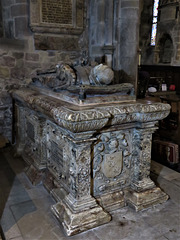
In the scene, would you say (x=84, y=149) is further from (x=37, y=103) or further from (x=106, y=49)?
(x=106, y=49)

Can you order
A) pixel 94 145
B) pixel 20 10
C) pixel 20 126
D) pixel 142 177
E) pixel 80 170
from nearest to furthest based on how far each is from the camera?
pixel 80 170, pixel 94 145, pixel 142 177, pixel 20 126, pixel 20 10

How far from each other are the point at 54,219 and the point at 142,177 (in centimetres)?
88

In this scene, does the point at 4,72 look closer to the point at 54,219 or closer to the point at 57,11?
the point at 57,11

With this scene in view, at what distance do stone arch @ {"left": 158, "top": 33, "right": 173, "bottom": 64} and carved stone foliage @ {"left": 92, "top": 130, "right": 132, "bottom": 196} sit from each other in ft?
33.4

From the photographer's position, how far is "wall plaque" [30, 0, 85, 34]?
3.49 m

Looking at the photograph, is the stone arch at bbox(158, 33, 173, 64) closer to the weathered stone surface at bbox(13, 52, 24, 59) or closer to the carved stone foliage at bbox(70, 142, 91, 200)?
the weathered stone surface at bbox(13, 52, 24, 59)

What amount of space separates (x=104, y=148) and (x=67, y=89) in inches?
25.3

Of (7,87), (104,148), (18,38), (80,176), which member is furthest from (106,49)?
(80,176)

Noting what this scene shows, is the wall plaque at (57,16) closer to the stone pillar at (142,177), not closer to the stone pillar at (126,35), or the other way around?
the stone pillar at (126,35)

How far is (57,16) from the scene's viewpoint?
12.0 feet

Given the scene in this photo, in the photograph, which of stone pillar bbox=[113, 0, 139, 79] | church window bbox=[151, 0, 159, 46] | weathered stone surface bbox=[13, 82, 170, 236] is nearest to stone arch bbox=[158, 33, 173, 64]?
church window bbox=[151, 0, 159, 46]

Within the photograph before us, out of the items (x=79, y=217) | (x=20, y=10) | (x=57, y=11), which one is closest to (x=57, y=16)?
(x=57, y=11)

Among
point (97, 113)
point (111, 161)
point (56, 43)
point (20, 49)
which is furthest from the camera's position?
point (56, 43)

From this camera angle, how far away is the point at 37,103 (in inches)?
95.3
